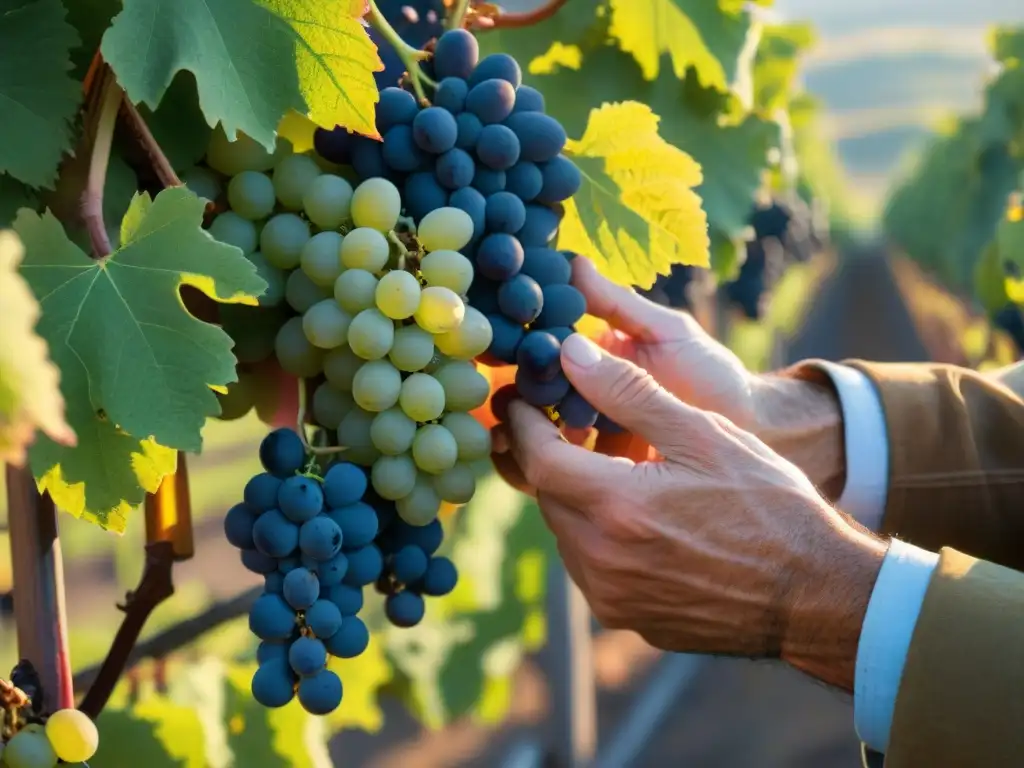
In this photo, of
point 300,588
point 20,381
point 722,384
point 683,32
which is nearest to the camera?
point 20,381

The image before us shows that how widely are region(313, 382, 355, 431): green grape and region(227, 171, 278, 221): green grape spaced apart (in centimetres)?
15

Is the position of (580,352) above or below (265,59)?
below

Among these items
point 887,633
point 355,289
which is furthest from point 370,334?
point 887,633

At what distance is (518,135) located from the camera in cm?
87

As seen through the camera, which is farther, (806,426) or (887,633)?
(806,426)

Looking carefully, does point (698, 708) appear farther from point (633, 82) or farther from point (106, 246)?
point (106, 246)

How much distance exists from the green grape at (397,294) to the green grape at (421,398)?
6cm

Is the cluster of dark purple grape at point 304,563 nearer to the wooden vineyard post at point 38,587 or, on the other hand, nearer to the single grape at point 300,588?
the single grape at point 300,588

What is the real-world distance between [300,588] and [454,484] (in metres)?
0.16

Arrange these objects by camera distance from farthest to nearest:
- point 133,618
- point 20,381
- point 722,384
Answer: point 722,384 → point 133,618 → point 20,381

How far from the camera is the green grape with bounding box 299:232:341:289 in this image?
2.73 feet

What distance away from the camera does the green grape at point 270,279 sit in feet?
2.80

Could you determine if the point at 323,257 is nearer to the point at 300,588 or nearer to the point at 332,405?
the point at 332,405

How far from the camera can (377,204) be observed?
0.82m
